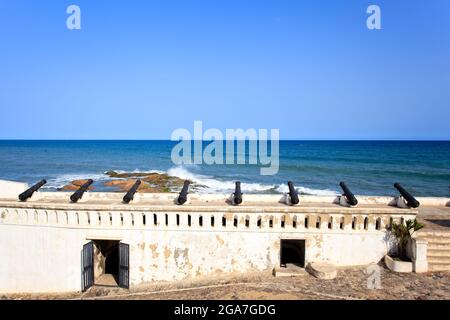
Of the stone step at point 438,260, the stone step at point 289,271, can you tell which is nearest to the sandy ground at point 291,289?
the stone step at point 289,271

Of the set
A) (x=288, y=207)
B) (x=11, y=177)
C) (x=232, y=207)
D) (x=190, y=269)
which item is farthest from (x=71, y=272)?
(x=11, y=177)

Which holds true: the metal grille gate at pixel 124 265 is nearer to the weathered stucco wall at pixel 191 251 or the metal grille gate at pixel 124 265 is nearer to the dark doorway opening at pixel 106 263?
the weathered stucco wall at pixel 191 251

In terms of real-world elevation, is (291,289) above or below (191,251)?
below

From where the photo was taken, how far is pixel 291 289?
38.3 ft

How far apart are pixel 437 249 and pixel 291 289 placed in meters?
6.37

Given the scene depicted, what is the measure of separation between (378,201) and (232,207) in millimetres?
7029

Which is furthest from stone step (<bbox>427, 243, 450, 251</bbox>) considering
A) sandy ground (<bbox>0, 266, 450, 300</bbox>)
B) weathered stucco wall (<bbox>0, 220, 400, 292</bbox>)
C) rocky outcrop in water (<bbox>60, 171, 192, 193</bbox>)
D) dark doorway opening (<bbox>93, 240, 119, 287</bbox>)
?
rocky outcrop in water (<bbox>60, 171, 192, 193</bbox>)

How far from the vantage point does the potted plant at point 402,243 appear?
12719 millimetres

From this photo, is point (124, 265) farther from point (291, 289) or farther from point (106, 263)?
point (291, 289)

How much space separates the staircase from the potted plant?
2.15 feet

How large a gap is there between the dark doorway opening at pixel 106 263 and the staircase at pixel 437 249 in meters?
12.8

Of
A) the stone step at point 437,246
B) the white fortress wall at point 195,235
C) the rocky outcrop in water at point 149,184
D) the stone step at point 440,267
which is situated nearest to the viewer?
the stone step at point 440,267

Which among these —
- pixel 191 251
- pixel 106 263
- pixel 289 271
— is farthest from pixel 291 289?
pixel 106 263
